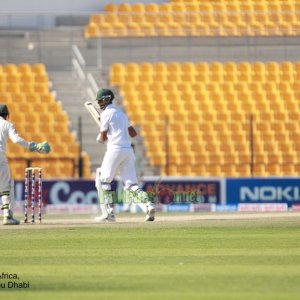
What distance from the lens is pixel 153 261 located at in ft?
39.7

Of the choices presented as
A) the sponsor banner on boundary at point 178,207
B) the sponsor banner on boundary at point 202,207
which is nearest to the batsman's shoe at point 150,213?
the sponsor banner on boundary at point 178,207

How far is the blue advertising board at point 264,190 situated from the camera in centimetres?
2788

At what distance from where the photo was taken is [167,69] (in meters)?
35.5

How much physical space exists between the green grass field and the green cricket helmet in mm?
1911

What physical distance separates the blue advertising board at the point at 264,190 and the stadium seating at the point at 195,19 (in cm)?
992

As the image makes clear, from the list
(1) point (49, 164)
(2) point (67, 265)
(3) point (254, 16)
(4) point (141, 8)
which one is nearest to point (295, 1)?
(3) point (254, 16)

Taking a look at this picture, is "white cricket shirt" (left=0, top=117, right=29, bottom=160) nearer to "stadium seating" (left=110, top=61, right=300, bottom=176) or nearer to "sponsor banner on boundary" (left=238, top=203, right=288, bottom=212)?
"sponsor banner on boundary" (left=238, top=203, right=288, bottom=212)

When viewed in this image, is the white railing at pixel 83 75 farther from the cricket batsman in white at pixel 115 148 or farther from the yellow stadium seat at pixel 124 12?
the cricket batsman in white at pixel 115 148

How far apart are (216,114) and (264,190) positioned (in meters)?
5.56

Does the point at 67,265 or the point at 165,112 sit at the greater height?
the point at 165,112

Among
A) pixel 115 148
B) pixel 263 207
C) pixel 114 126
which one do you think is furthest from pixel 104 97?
pixel 263 207

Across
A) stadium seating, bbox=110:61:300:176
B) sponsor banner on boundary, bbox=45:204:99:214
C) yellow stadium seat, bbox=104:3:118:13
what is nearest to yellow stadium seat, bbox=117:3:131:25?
yellow stadium seat, bbox=104:3:118:13

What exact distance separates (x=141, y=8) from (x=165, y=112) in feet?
18.2

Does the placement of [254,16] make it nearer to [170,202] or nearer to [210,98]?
[210,98]
